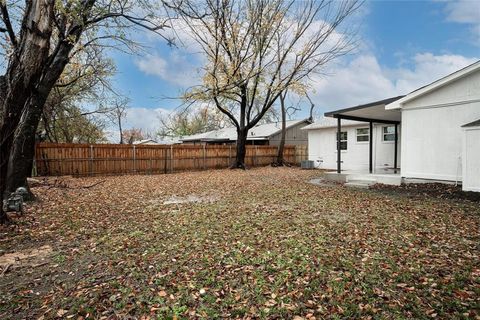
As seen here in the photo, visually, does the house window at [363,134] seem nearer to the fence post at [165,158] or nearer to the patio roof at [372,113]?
the patio roof at [372,113]

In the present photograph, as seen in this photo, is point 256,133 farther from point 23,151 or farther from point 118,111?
point 23,151

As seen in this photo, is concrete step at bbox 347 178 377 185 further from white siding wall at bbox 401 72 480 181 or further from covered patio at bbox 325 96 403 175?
white siding wall at bbox 401 72 480 181

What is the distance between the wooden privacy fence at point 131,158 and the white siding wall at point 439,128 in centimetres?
1182

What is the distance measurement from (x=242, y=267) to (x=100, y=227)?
3.29 meters

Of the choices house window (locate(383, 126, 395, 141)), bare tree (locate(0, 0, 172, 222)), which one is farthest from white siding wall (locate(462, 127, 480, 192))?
bare tree (locate(0, 0, 172, 222))

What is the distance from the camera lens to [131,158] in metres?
15.2

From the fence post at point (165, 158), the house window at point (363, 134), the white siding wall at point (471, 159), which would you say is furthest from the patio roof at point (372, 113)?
the fence post at point (165, 158)

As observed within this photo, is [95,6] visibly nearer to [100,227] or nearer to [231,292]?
[100,227]

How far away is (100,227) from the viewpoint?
17.4 feet

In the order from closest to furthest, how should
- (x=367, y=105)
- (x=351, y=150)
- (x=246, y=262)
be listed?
Answer: 1. (x=246, y=262)
2. (x=367, y=105)
3. (x=351, y=150)

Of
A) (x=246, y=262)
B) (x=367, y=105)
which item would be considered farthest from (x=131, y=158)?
(x=246, y=262)

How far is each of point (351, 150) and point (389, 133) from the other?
9.30 feet

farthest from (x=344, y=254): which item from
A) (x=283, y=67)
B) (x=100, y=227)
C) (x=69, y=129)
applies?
(x=69, y=129)

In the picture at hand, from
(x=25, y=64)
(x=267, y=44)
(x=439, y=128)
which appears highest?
(x=267, y=44)
